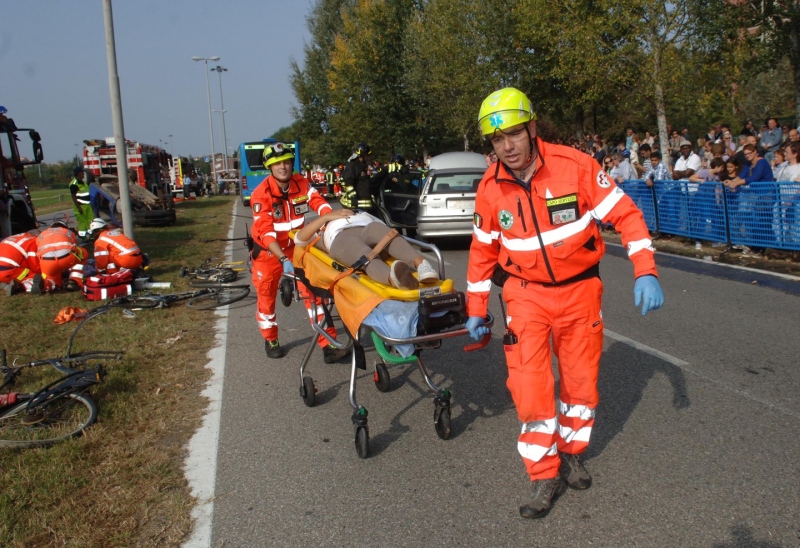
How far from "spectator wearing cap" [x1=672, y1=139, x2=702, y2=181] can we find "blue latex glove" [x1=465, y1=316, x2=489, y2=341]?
11403 millimetres

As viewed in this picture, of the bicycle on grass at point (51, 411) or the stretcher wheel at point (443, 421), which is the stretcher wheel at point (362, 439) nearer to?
the stretcher wheel at point (443, 421)

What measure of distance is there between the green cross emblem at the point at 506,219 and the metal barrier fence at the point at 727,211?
8.18 meters

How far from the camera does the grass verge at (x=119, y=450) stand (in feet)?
11.5

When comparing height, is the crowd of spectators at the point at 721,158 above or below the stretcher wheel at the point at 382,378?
above

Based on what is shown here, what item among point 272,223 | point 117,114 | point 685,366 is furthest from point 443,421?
point 117,114

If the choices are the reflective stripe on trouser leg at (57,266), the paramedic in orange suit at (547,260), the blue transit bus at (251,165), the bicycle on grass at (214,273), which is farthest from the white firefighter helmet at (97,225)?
the blue transit bus at (251,165)

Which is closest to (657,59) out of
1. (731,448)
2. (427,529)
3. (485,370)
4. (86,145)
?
(485,370)

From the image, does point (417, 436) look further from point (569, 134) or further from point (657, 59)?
point (569, 134)

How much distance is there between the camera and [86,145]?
28.8 meters

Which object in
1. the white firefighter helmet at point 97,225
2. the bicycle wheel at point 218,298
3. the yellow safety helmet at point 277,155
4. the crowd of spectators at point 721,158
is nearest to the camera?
the yellow safety helmet at point 277,155

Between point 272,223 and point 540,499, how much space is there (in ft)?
12.7

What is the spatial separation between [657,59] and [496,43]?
31.4 ft

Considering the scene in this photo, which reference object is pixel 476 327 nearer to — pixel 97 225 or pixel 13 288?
pixel 13 288

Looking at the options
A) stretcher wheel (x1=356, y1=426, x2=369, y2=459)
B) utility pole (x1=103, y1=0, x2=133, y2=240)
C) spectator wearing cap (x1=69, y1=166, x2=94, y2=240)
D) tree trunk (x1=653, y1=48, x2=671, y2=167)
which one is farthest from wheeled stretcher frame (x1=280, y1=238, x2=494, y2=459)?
tree trunk (x1=653, y1=48, x2=671, y2=167)
